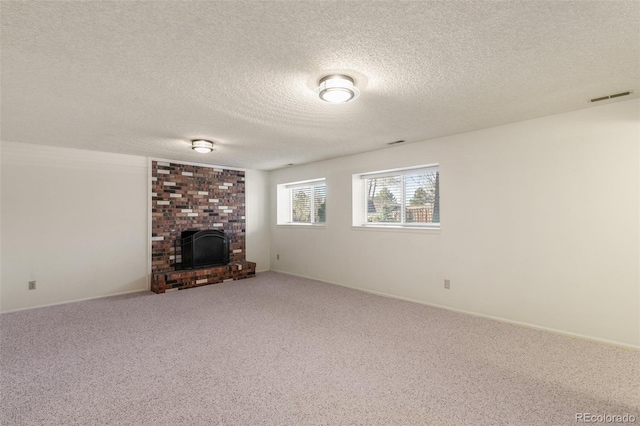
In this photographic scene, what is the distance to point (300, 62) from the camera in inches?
77.9

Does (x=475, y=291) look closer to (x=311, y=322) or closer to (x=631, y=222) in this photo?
(x=631, y=222)

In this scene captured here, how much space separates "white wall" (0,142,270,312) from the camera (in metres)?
3.98

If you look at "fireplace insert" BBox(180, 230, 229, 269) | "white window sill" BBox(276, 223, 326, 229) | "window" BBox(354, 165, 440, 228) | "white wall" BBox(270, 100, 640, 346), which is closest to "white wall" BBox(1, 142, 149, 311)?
"fireplace insert" BBox(180, 230, 229, 269)

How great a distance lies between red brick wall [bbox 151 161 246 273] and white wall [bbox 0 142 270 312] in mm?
179

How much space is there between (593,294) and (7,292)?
6658mm

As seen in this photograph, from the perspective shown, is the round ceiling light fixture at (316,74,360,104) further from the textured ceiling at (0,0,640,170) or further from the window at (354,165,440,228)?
the window at (354,165,440,228)

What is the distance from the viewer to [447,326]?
324cm

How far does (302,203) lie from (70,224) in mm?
3767

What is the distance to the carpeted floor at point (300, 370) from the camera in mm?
1840

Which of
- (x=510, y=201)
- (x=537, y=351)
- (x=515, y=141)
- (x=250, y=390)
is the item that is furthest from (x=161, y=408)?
(x=515, y=141)

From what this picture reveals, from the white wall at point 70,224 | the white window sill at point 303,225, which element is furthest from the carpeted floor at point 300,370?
the white window sill at point 303,225

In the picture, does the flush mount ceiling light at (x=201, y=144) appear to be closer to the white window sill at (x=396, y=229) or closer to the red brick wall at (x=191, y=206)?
the red brick wall at (x=191, y=206)

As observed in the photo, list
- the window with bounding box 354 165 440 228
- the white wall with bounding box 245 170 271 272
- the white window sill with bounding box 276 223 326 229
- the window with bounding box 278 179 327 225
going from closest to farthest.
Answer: the window with bounding box 354 165 440 228
the white window sill with bounding box 276 223 326 229
the window with bounding box 278 179 327 225
the white wall with bounding box 245 170 271 272

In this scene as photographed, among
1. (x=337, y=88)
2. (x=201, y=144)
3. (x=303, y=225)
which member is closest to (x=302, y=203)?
(x=303, y=225)
